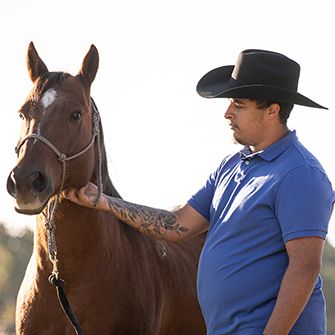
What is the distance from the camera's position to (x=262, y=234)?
17.3 ft

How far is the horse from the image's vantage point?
19.9ft

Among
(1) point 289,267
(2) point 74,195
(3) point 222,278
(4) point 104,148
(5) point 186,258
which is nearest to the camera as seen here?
(1) point 289,267

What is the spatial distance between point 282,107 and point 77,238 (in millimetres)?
1737

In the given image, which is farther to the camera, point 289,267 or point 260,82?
point 260,82

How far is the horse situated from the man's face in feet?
3.71

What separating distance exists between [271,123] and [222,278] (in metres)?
0.85

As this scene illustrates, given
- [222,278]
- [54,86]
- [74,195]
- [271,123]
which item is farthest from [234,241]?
[54,86]

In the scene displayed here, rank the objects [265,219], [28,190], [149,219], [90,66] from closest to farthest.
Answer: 1. [265,219]
2. [28,190]
3. [149,219]
4. [90,66]

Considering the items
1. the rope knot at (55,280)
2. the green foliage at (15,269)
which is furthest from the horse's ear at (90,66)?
the green foliage at (15,269)

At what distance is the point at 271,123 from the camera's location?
5465 mm

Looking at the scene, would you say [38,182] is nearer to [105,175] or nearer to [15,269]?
[105,175]

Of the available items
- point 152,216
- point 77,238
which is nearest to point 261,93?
point 152,216

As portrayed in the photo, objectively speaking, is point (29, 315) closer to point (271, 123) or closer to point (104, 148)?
point (104, 148)

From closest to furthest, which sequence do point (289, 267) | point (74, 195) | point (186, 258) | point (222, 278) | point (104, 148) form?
point (289, 267) → point (222, 278) → point (74, 195) → point (104, 148) → point (186, 258)
